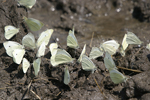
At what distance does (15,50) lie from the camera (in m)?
2.82

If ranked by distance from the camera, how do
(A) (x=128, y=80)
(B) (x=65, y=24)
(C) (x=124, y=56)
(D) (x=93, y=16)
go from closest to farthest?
1. (A) (x=128, y=80)
2. (C) (x=124, y=56)
3. (B) (x=65, y=24)
4. (D) (x=93, y=16)

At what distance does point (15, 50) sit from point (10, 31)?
0.36 m

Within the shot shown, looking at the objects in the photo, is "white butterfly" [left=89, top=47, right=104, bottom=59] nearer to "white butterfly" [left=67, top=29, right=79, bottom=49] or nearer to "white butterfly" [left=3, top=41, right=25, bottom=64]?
"white butterfly" [left=67, top=29, right=79, bottom=49]

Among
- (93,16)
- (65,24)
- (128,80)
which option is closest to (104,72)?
(128,80)

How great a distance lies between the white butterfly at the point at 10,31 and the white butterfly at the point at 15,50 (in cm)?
14

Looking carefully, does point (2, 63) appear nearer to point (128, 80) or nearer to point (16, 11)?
point (16, 11)

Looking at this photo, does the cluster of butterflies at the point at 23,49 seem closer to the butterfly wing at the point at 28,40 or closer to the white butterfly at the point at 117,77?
the butterfly wing at the point at 28,40

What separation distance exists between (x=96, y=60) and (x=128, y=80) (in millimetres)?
720

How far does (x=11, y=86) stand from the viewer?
2963 mm

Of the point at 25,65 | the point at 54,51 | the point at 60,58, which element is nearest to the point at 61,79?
the point at 60,58

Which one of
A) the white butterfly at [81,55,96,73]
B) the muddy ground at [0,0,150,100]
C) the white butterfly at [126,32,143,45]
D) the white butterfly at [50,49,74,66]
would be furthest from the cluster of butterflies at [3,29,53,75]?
the white butterfly at [126,32,143,45]

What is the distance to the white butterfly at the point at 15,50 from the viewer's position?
2793 mm

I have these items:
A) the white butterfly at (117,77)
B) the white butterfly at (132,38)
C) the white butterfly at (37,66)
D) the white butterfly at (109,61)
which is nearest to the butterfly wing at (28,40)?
the white butterfly at (37,66)

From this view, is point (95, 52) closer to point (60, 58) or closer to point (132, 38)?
point (60, 58)
